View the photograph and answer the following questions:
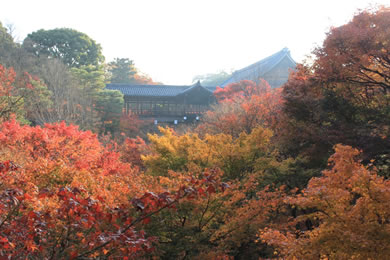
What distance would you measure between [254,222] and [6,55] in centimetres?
2225

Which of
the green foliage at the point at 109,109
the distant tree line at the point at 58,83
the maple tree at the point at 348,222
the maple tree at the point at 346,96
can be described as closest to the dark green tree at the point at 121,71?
the distant tree line at the point at 58,83

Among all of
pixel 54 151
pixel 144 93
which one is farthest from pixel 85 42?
pixel 54 151

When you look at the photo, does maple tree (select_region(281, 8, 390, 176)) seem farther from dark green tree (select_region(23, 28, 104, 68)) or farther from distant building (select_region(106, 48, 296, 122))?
dark green tree (select_region(23, 28, 104, 68))

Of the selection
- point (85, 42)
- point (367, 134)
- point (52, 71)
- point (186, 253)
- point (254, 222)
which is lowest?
point (186, 253)

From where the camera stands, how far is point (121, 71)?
145 ft

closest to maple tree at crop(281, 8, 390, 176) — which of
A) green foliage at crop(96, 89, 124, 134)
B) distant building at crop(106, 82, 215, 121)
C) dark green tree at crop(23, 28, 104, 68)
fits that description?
green foliage at crop(96, 89, 124, 134)

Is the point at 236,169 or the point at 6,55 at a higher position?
the point at 6,55

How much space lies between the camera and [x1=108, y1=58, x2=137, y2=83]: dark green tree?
44.1m

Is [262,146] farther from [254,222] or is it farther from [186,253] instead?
[186,253]

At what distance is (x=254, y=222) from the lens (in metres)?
7.93

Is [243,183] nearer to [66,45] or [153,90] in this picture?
[153,90]

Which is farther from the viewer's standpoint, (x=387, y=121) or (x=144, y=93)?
(x=144, y=93)

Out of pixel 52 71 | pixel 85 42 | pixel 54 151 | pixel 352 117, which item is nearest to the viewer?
pixel 352 117

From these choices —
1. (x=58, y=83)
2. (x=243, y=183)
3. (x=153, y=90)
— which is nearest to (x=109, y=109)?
(x=58, y=83)
